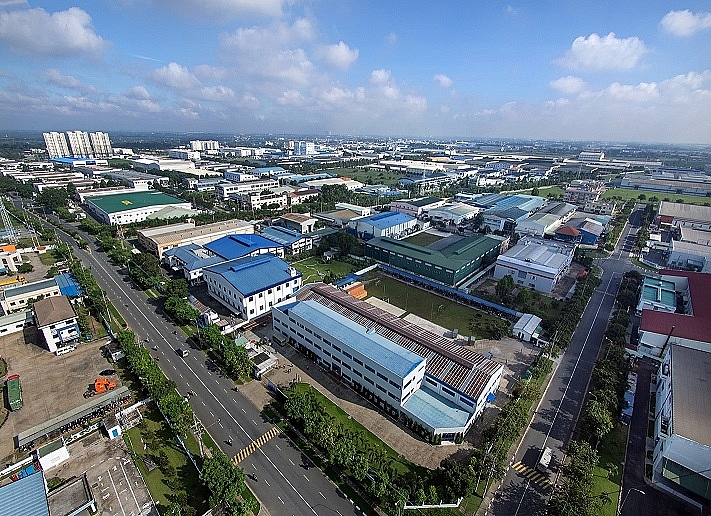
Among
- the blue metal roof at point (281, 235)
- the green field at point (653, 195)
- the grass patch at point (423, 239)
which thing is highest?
the blue metal roof at point (281, 235)

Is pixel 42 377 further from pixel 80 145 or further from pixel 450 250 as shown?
pixel 80 145

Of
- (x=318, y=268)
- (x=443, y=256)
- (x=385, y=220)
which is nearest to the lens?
(x=443, y=256)

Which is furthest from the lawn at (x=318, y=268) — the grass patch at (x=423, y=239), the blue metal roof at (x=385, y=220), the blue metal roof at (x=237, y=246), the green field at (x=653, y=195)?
the green field at (x=653, y=195)

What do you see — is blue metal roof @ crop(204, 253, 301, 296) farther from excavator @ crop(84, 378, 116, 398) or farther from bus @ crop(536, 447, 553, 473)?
bus @ crop(536, 447, 553, 473)

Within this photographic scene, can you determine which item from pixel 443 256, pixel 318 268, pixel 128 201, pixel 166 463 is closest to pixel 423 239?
pixel 443 256

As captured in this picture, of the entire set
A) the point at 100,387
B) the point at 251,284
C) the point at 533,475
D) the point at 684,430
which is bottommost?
the point at 533,475

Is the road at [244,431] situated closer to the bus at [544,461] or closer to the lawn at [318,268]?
the bus at [544,461]
